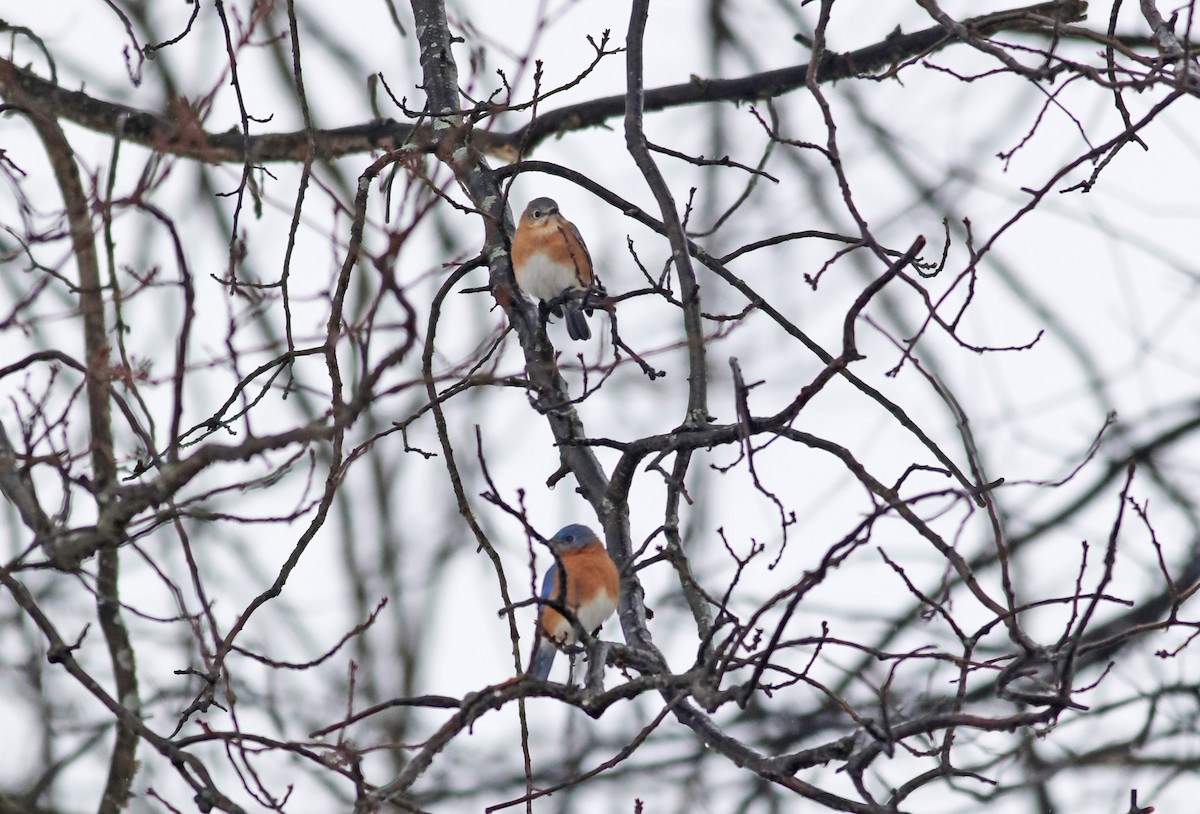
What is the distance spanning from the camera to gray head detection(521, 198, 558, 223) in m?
5.61

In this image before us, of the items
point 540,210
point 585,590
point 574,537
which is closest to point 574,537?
point 574,537

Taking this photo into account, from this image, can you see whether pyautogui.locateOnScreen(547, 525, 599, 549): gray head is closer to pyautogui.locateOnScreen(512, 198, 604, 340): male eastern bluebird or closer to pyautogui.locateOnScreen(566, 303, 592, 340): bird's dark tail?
pyautogui.locateOnScreen(512, 198, 604, 340): male eastern bluebird

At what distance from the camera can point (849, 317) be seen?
2.45 m

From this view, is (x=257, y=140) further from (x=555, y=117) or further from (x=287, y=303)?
(x=287, y=303)

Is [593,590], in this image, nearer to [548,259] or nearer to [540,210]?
[548,259]

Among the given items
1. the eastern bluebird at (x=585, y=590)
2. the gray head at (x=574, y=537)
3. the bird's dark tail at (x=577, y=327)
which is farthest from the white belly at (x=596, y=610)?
the bird's dark tail at (x=577, y=327)

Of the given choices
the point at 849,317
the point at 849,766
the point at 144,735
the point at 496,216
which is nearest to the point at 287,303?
the point at 496,216

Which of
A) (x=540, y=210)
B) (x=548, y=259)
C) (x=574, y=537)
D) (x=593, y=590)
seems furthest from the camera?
(x=540, y=210)

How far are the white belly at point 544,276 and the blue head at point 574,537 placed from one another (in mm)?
1083

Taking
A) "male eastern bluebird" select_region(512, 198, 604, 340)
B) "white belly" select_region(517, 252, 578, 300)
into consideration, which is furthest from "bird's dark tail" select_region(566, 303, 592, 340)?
"white belly" select_region(517, 252, 578, 300)

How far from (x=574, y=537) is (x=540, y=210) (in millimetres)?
1707

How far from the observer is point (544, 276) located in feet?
Answer: 17.4

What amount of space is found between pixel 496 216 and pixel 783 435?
1.30m

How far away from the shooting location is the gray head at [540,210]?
561 cm
